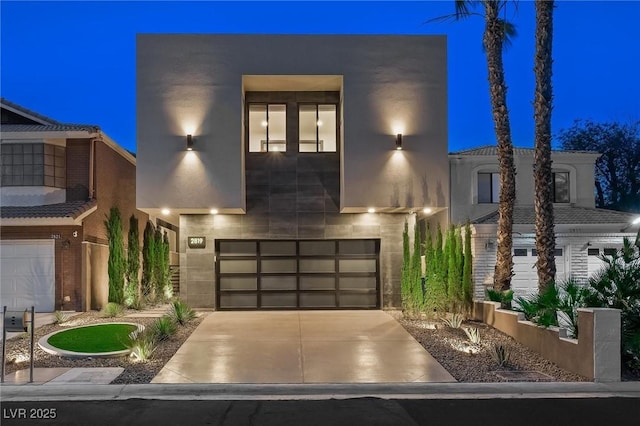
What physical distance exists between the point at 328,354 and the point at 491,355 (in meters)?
2.94

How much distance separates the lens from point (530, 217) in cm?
1848

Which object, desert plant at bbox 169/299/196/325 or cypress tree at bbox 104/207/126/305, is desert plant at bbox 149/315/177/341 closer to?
desert plant at bbox 169/299/196/325

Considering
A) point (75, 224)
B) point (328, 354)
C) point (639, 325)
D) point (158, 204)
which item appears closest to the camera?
point (639, 325)

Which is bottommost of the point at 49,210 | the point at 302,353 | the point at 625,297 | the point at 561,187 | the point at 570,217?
the point at 302,353

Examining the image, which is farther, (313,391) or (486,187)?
(486,187)

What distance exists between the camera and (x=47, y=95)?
12950cm

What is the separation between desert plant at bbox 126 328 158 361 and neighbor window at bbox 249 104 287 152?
7438 mm

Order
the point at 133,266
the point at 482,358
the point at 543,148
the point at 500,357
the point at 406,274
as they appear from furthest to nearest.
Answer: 1. the point at 133,266
2. the point at 406,274
3. the point at 543,148
4. the point at 482,358
5. the point at 500,357

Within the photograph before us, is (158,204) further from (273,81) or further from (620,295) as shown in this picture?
(620,295)

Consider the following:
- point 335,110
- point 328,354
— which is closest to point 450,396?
point 328,354

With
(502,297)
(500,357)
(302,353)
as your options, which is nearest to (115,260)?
(302,353)

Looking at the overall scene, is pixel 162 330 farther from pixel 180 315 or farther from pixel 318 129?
pixel 318 129

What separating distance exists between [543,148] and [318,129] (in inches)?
267

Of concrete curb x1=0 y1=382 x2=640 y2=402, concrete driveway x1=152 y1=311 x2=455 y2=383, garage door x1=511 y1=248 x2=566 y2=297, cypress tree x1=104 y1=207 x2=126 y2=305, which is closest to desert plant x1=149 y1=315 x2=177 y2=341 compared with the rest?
concrete driveway x1=152 y1=311 x2=455 y2=383
